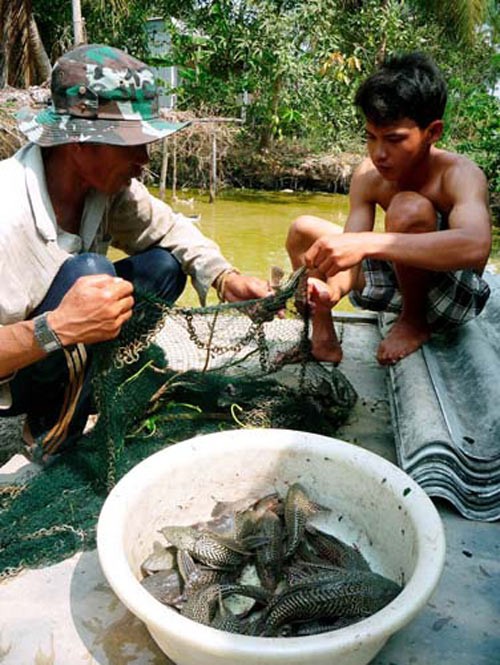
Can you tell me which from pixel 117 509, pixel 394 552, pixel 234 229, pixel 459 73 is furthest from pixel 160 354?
pixel 459 73

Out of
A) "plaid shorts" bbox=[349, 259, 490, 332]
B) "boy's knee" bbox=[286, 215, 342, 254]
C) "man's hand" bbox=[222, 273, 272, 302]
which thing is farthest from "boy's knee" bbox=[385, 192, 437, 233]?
"man's hand" bbox=[222, 273, 272, 302]

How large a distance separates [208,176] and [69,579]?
12.0 meters

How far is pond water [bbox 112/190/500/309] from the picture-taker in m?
7.20

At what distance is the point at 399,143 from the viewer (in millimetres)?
2557

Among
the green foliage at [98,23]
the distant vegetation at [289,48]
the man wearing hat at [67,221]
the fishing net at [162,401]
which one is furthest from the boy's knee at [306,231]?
the green foliage at [98,23]

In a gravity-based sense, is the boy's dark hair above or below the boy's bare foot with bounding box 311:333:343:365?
above

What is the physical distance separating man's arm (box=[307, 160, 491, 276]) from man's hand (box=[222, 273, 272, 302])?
0.22m

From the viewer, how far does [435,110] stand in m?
2.57

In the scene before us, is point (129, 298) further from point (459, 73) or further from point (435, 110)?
point (459, 73)

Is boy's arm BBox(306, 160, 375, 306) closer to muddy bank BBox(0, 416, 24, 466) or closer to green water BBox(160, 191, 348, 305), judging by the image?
muddy bank BBox(0, 416, 24, 466)

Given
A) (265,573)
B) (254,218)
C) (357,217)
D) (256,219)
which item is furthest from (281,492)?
(254,218)

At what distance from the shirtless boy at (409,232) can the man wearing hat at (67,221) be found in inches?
31.5

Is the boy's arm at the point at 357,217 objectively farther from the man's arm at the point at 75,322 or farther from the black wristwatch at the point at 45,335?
the black wristwatch at the point at 45,335

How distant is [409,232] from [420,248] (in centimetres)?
25
